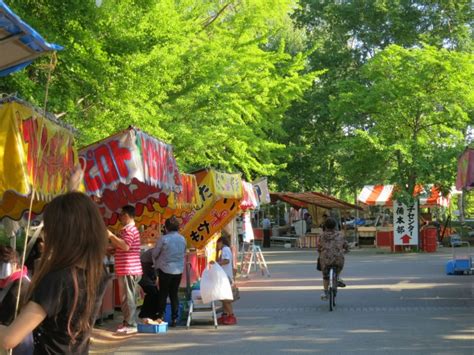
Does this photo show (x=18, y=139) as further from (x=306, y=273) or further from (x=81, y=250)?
(x=306, y=273)

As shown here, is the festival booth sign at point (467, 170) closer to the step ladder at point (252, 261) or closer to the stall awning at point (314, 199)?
the step ladder at point (252, 261)

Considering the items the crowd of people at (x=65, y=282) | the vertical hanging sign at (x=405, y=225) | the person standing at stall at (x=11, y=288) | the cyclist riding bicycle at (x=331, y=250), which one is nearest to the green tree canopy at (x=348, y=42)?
the vertical hanging sign at (x=405, y=225)

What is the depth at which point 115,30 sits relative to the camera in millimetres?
13445

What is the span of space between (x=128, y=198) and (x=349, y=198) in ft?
185

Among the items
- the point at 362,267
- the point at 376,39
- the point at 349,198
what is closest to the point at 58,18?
the point at 362,267

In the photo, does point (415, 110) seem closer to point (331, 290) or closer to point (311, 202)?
point (311, 202)

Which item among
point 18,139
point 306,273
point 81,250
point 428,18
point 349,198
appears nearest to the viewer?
point 81,250

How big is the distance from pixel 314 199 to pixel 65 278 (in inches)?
1520

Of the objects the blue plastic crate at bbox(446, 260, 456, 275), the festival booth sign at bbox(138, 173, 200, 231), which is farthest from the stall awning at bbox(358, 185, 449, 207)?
the festival booth sign at bbox(138, 173, 200, 231)

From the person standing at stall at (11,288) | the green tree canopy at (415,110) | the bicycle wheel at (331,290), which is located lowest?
the bicycle wheel at (331,290)

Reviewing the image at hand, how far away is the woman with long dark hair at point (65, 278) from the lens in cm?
355

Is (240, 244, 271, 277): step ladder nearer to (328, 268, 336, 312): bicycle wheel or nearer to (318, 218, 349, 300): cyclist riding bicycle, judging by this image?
(318, 218, 349, 300): cyclist riding bicycle

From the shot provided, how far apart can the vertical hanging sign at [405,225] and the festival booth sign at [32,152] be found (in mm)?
27952

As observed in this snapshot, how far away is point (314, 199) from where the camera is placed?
4191 cm
